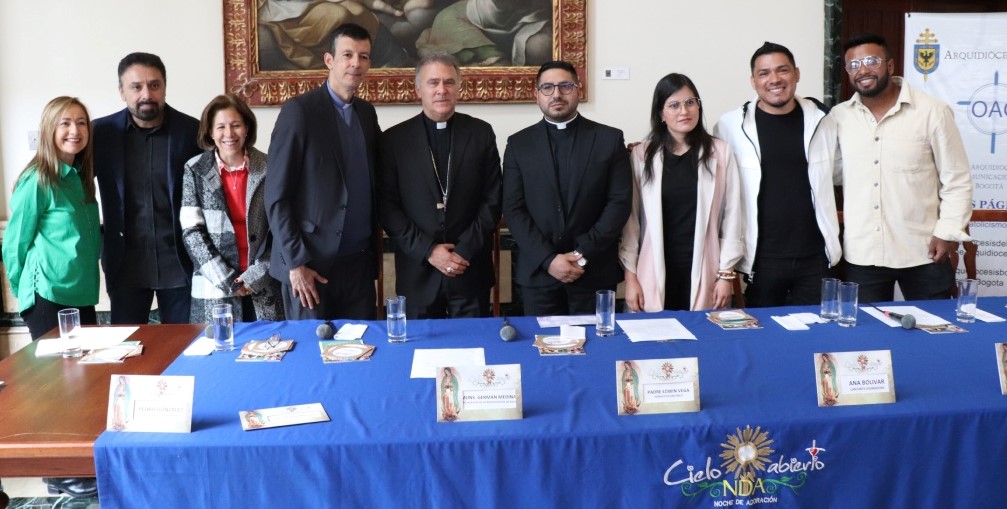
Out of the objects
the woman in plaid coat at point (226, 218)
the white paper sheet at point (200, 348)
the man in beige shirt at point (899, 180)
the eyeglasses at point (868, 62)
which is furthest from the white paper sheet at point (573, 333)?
the eyeglasses at point (868, 62)

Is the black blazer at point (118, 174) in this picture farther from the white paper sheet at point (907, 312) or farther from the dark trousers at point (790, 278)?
the white paper sheet at point (907, 312)

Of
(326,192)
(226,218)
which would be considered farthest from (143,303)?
(326,192)

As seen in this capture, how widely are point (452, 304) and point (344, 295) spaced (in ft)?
1.37

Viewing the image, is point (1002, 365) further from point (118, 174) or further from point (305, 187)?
point (118, 174)

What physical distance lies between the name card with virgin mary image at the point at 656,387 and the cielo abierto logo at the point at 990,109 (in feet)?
12.2

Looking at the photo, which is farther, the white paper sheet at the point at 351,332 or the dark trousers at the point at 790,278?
the dark trousers at the point at 790,278

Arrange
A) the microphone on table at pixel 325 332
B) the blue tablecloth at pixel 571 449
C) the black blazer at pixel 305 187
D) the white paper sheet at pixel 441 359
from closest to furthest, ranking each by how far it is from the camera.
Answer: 1. the blue tablecloth at pixel 571 449
2. the white paper sheet at pixel 441 359
3. the microphone on table at pixel 325 332
4. the black blazer at pixel 305 187

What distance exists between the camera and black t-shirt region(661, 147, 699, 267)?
2807 millimetres

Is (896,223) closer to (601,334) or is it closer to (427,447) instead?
(601,334)

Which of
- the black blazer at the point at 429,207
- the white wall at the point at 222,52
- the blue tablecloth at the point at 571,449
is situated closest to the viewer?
the blue tablecloth at the point at 571,449

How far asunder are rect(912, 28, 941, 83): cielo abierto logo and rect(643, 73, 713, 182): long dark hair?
2.29m

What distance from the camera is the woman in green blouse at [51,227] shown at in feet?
9.01

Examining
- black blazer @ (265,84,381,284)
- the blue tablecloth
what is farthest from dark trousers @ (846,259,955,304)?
black blazer @ (265,84,381,284)

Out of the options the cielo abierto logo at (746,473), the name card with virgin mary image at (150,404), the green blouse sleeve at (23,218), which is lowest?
the cielo abierto logo at (746,473)
